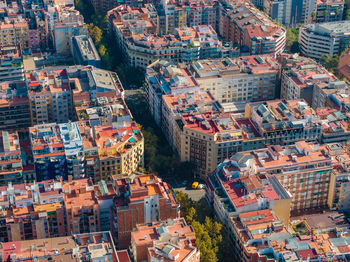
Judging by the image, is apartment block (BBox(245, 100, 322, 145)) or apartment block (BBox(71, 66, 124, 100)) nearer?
apartment block (BBox(245, 100, 322, 145))

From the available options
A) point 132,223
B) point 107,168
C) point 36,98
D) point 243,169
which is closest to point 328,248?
point 243,169

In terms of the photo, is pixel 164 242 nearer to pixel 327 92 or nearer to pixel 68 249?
pixel 68 249

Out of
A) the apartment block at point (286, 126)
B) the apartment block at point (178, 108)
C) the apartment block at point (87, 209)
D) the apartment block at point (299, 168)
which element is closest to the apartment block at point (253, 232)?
the apartment block at point (299, 168)

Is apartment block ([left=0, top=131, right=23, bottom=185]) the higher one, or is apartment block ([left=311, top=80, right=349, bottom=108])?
apartment block ([left=311, top=80, right=349, bottom=108])

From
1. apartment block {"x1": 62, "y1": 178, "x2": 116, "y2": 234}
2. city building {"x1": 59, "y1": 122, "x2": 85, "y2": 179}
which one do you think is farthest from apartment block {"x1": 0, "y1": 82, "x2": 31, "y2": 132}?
apartment block {"x1": 62, "y1": 178, "x2": 116, "y2": 234}

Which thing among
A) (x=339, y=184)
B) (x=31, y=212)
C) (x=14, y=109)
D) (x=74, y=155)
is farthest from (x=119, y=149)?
→ (x=339, y=184)

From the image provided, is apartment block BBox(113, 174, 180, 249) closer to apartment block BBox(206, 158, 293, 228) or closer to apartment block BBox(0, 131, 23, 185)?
apartment block BBox(206, 158, 293, 228)

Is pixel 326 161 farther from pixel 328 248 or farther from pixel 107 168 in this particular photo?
pixel 107 168

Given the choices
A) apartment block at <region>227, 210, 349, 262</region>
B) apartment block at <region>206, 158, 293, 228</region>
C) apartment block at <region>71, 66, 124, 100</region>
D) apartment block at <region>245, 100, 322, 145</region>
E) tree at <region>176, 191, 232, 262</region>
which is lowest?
tree at <region>176, 191, 232, 262</region>
